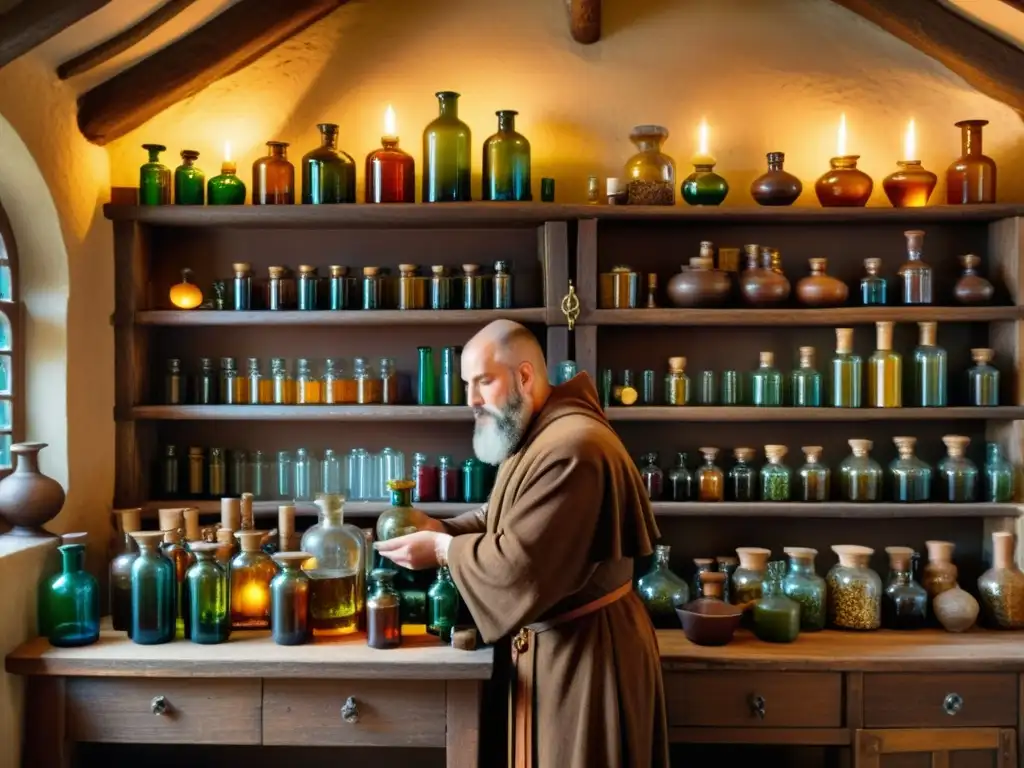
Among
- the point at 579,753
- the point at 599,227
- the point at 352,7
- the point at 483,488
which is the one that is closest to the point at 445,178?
the point at 599,227

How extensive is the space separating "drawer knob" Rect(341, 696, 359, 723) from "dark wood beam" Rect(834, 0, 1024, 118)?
2554 millimetres

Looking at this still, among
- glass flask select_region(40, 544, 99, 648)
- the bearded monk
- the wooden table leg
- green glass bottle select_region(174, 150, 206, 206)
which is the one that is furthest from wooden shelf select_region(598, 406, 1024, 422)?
glass flask select_region(40, 544, 99, 648)

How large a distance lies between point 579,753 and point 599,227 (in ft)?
5.47

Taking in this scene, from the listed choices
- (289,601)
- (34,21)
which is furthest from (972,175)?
(34,21)

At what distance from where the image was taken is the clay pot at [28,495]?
8.83 ft

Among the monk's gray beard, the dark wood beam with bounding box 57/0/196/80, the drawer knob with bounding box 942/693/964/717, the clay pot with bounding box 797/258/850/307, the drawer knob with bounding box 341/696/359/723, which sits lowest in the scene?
the drawer knob with bounding box 942/693/964/717

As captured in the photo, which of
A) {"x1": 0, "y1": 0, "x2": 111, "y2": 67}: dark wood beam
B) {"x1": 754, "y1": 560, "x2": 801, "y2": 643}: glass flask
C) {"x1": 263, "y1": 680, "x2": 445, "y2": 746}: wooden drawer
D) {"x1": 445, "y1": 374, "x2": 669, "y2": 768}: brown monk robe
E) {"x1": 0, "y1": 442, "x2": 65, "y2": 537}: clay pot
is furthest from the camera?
{"x1": 754, "y1": 560, "x2": 801, "y2": 643}: glass flask

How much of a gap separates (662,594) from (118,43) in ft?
7.38

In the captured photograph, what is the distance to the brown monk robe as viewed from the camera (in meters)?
2.33

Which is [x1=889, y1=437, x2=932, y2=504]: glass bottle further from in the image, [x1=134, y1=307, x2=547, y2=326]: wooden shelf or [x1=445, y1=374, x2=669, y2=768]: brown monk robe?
[x1=134, y1=307, x2=547, y2=326]: wooden shelf

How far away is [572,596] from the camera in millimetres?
2461

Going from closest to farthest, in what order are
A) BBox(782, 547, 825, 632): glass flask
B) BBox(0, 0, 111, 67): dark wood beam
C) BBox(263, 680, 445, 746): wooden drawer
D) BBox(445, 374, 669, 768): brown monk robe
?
BBox(445, 374, 669, 768): brown monk robe → BBox(0, 0, 111, 67): dark wood beam → BBox(263, 680, 445, 746): wooden drawer → BBox(782, 547, 825, 632): glass flask

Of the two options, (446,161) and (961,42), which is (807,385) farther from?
(446,161)

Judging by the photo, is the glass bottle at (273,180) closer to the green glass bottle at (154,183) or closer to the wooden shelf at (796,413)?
the green glass bottle at (154,183)
